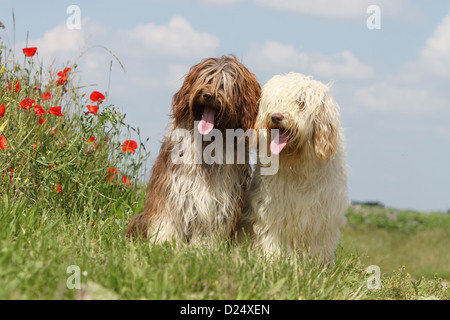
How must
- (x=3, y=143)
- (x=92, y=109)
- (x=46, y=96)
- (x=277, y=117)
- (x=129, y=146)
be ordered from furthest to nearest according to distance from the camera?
1. (x=46, y=96)
2. (x=129, y=146)
3. (x=92, y=109)
4. (x=3, y=143)
5. (x=277, y=117)

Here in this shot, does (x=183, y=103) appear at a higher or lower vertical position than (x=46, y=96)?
lower

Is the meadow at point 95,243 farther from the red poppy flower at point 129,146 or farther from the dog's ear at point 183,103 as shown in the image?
the dog's ear at point 183,103

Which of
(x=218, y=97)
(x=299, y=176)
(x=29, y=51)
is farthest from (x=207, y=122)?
(x=29, y=51)

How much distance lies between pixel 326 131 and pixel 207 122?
990 mm

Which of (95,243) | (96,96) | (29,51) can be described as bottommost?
(95,243)

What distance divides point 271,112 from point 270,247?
1203mm

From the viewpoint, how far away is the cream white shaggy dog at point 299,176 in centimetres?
425

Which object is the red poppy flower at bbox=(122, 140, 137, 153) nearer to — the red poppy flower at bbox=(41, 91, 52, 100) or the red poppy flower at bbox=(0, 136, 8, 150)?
the red poppy flower at bbox=(41, 91, 52, 100)

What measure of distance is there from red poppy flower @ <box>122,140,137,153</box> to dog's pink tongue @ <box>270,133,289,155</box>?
89.3 inches

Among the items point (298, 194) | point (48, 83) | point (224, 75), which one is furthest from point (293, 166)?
point (48, 83)

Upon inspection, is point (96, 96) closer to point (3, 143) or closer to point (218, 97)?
point (3, 143)

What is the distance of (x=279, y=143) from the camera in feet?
13.9

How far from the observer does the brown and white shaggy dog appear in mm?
4324

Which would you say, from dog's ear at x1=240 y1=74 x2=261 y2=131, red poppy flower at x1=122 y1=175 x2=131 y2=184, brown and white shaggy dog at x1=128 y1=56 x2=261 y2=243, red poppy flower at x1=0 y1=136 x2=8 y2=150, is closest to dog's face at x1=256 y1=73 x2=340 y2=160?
dog's ear at x1=240 y1=74 x2=261 y2=131
